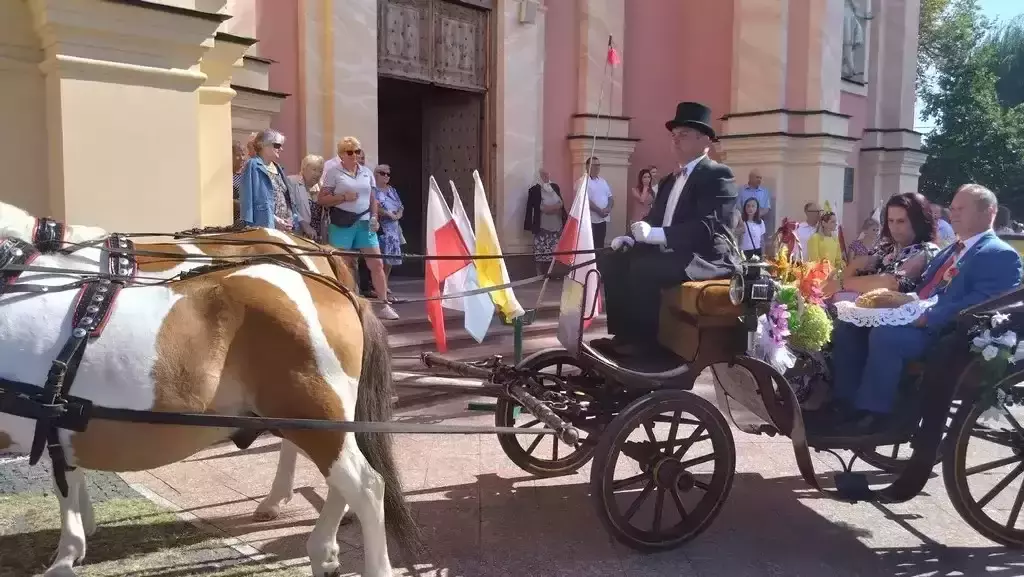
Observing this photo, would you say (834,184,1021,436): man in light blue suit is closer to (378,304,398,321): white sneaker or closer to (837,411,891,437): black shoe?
(837,411,891,437): black shoe

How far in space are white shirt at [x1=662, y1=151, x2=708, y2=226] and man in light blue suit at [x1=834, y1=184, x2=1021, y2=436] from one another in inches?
47.0

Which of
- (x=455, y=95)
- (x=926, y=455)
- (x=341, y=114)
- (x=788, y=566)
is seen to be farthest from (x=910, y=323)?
(x=455, y=95)

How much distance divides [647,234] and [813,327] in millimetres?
997

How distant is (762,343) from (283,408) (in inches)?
92.5

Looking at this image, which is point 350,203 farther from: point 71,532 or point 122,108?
point 71,532

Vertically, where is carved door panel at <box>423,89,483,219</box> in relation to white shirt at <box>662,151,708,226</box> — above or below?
above

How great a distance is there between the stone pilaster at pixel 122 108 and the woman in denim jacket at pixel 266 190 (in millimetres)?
425

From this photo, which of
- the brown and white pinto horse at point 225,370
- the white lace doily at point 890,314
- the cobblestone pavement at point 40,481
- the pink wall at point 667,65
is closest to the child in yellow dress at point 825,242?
the pink wall at point 667,65

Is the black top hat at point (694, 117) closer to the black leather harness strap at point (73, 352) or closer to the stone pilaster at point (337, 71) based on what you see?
the black leather harness strap at point (73, 352)

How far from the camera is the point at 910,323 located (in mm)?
3902

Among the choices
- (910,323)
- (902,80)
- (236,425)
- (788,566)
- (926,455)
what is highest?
(902,80)

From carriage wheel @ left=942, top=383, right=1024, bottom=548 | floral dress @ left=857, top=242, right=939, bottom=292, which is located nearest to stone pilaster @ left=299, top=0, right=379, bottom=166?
floral dress @ left=857, top=242, right=939, bottom=292

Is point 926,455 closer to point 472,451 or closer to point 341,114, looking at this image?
point 472,451

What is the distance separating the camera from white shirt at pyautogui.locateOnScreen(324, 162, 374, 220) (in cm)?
692
